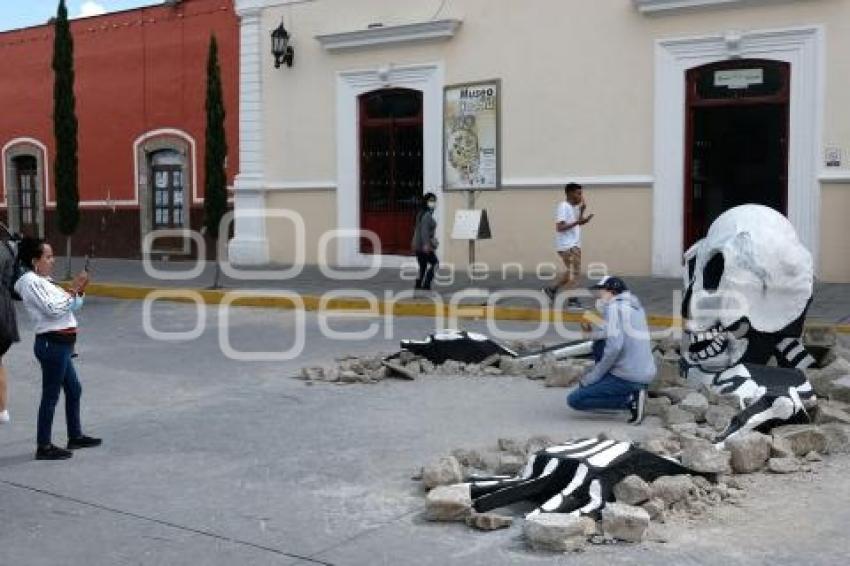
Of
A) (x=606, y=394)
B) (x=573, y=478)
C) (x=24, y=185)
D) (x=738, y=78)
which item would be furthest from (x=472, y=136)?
A: (x=24, y=185)

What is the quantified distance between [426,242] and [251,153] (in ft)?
23.7

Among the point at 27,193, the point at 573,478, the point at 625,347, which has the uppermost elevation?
the point at 27,193

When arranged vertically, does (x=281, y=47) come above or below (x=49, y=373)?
above

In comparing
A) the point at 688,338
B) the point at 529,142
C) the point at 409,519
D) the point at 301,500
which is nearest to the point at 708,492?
the point at 409,519

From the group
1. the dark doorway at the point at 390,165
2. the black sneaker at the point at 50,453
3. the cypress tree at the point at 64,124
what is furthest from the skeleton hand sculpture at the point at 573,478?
the cypress tree at the point at 64,124

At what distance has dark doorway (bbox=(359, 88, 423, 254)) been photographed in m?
19.5

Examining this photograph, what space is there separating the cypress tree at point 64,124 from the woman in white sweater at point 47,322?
1297 cm

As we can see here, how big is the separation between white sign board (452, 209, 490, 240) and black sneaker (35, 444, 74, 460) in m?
10.1

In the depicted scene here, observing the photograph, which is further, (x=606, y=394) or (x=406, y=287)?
(x=406, y=287)

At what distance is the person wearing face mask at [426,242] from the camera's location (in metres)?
15.4

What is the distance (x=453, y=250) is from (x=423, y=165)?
168cm

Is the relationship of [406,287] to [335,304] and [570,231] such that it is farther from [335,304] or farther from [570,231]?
[570,231]

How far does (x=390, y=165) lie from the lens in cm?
1988

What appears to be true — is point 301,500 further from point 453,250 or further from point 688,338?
point 453,250
